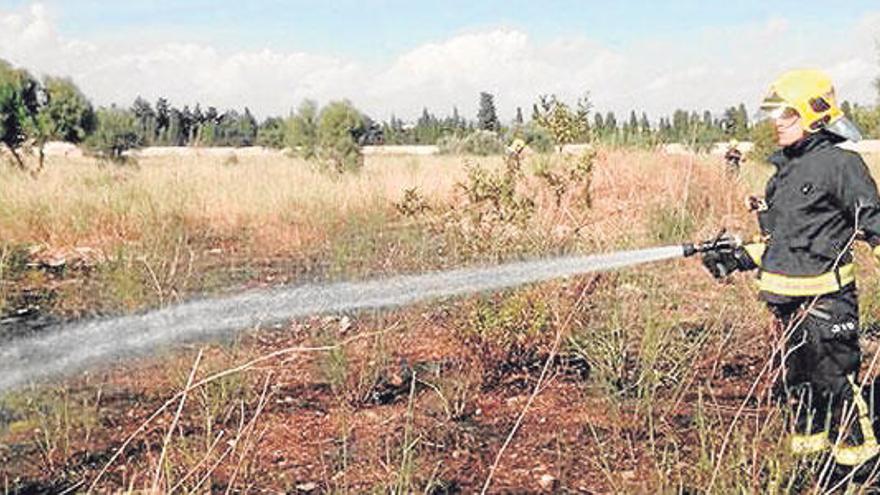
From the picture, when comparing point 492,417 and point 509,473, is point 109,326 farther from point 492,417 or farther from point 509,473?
point 509,473

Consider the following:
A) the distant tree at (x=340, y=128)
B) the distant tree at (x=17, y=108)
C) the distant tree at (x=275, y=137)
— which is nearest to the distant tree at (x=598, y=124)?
the distant tree at (x=17, y=108)

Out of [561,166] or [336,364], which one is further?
[561,166]

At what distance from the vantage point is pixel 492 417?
A: 13.8 feet

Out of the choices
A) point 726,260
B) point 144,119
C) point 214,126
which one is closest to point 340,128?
point 214,126

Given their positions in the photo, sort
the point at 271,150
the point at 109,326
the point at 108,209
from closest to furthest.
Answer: the point at 109,326
the point at 108,209
the point at 271,150

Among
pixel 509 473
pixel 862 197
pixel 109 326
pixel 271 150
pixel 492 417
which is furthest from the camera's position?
A: pixel 271 150

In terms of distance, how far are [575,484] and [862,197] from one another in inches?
59.5

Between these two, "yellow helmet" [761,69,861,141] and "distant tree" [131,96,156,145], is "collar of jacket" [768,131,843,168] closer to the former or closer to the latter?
"yellow helmet" [761,69,861,141]

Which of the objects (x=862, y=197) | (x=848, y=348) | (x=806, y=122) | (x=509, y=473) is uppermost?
(x=806, y=122)

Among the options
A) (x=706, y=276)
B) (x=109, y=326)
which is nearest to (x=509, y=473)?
(x=109, y=326)

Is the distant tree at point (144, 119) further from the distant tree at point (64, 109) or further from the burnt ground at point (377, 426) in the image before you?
the burnt ground at point (377, 426)

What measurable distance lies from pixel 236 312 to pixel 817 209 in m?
4.11

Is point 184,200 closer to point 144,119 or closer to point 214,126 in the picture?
point 214,126

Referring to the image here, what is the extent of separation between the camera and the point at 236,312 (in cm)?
630
